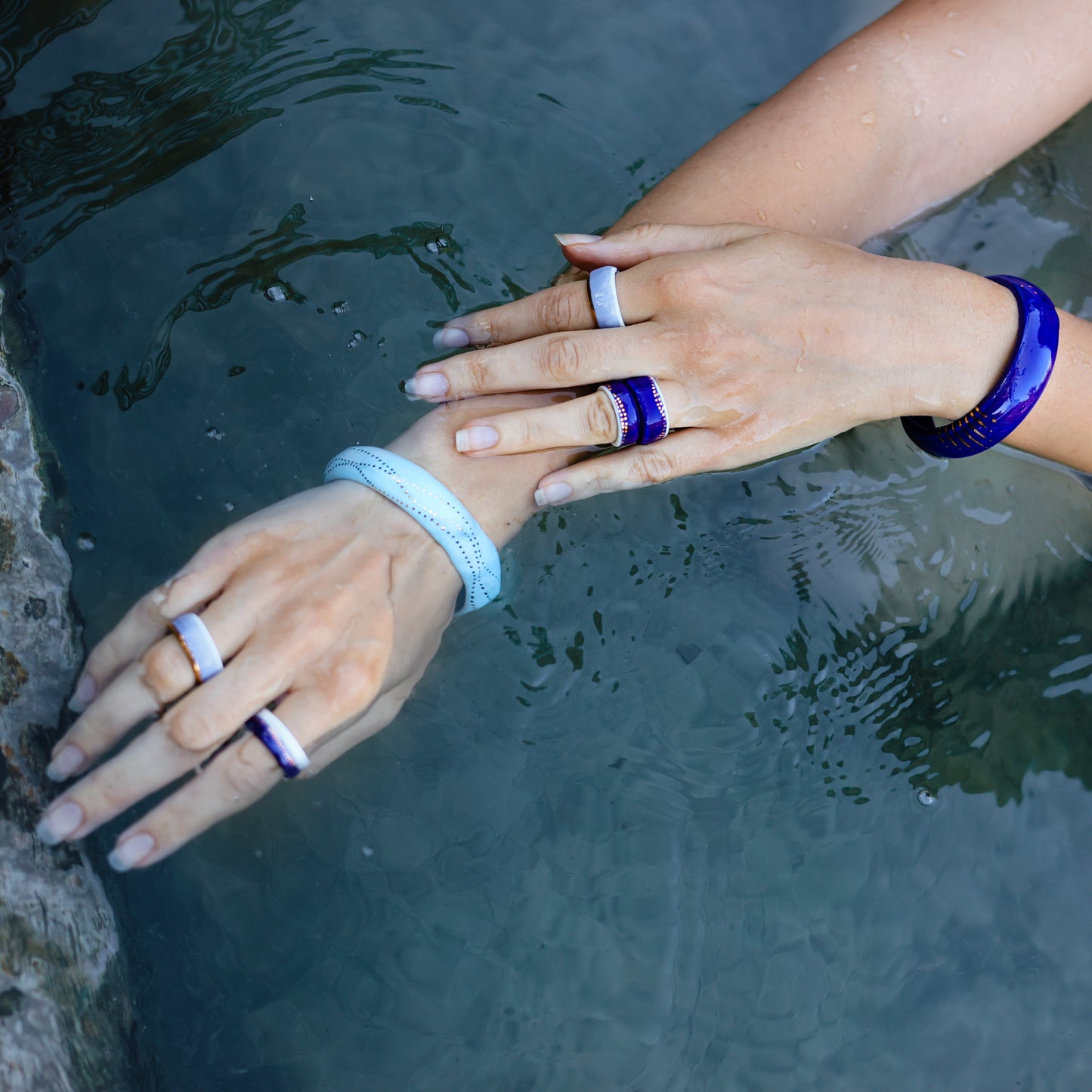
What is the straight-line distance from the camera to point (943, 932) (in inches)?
78.2

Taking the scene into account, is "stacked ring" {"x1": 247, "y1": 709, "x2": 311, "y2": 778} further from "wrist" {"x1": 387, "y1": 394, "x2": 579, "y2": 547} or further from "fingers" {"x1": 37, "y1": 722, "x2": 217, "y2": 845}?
"wrist" {"x1": 387, "y1": 394, "x2": 579, "y2": 547}

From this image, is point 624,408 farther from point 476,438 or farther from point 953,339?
point 953,339

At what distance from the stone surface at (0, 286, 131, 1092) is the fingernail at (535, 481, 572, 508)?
987 millimetres

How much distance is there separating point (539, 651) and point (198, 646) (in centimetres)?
82

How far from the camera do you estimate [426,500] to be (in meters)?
1.69

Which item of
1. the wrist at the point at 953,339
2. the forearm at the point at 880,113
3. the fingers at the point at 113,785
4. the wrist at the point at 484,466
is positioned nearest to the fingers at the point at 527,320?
the wrist at the point at 484,466

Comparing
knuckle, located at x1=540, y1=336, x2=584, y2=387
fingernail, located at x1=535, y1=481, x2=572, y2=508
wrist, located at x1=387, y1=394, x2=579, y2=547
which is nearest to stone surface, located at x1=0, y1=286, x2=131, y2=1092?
wrist, located at x1=387, y1=394, x2=579, y2=547

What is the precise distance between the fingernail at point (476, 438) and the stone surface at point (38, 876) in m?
0.91

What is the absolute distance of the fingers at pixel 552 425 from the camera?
165 cm

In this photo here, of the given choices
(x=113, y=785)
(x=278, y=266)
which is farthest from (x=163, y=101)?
(x=113, y=785)

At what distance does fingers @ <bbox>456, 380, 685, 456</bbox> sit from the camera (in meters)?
1.65

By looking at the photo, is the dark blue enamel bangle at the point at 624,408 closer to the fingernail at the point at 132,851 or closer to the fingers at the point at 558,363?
the fingers at the point at 558,363

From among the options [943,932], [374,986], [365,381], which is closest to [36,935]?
[374,986]

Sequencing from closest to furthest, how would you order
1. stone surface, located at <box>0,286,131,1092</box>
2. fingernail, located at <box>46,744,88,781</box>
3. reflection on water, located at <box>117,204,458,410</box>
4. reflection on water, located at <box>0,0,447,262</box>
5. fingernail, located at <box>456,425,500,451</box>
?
stone surface, located at <box>0,286,131,1092</box>, fingernail, located at <box>46,744,88,781</box>, fingernail, located at <box>456,425,500,451</box>, reflection on water, located at <box>117,204,458,410</box>, reflection on water, located at <box>0,0,447,262</box>
